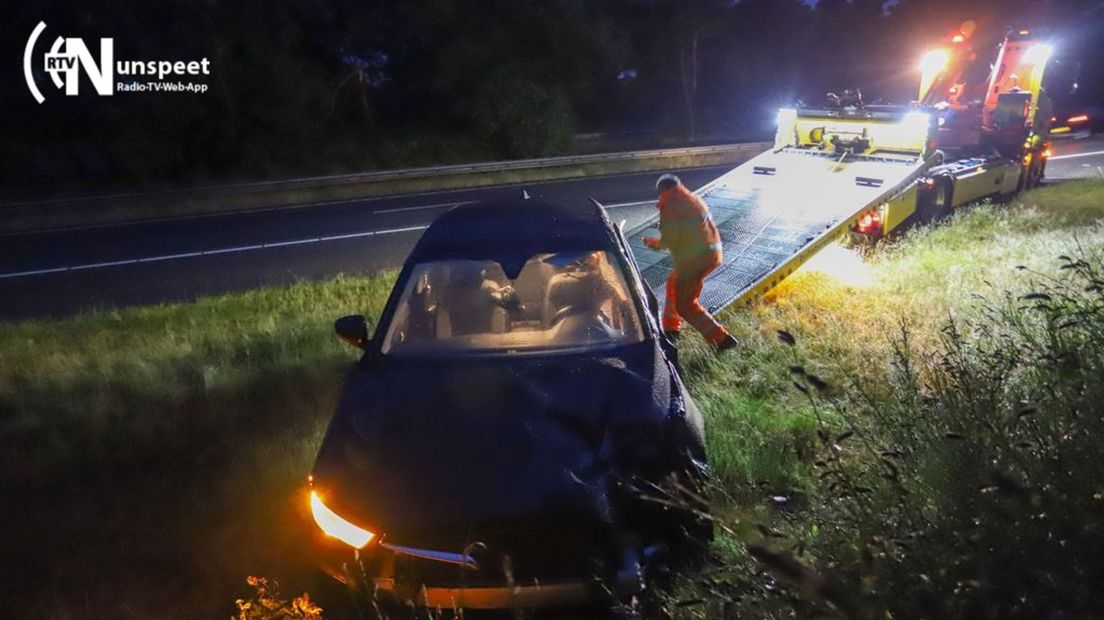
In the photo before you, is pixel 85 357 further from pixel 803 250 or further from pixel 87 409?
pixel 803 250

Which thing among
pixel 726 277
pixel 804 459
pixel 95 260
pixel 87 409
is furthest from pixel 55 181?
pixel 804 459

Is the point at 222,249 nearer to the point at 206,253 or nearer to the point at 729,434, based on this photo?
the point at 206,253

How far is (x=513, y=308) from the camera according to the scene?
449 cm

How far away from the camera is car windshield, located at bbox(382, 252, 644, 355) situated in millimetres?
4016

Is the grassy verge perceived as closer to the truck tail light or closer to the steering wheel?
the truck tail light

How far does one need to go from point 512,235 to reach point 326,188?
50.0 ft

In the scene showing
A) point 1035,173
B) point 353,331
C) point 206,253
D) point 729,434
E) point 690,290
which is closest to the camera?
point 353,331

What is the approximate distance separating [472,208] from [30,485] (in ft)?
11.0

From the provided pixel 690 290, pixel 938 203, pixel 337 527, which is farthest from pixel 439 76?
pixel 337 527

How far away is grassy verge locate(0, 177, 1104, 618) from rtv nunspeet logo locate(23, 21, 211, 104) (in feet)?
45.9

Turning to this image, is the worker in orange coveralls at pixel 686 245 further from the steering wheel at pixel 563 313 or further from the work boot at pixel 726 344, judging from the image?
the steering wheel at pixel 563 313

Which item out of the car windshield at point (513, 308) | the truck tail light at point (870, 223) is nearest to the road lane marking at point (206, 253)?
the truck tail light at point (870, 223)

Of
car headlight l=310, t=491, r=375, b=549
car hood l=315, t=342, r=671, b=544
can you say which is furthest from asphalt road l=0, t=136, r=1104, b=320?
car headlight l=310, t=491, r=375, b=549

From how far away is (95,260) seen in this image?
41.4 ft
